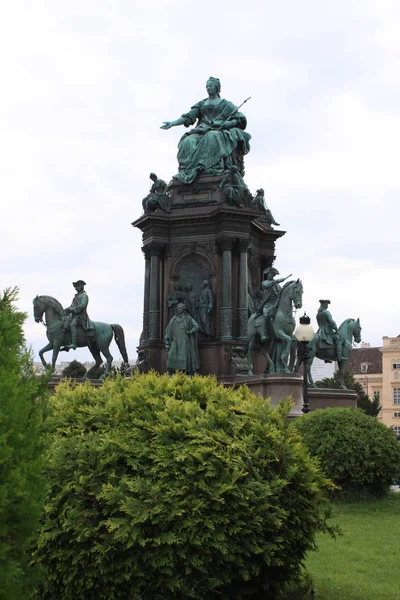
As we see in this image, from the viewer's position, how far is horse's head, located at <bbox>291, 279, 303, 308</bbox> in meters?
25.0

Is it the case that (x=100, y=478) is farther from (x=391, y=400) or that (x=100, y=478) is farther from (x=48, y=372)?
(x=391, y=400)

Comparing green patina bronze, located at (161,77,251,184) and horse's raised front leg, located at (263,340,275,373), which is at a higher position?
green patina bronze, located at (161,77,251,184)

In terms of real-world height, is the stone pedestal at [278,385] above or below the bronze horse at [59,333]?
below

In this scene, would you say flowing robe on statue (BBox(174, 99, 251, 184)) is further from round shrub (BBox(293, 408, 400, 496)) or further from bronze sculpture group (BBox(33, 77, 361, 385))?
round shrub (BBox(293, 408, 400, 496))

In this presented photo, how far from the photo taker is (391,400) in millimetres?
107375

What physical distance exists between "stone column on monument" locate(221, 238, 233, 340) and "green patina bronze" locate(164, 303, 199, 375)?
1057 millimetres

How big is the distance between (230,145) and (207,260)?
4157mm

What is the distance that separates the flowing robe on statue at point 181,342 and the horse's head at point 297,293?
11.0ft

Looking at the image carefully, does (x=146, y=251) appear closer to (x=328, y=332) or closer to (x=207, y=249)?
(x=207, y=249)

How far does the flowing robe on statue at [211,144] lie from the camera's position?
2902 centimetres

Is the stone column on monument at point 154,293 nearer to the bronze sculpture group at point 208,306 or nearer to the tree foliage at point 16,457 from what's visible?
the bronze sculpture group at point 208,306

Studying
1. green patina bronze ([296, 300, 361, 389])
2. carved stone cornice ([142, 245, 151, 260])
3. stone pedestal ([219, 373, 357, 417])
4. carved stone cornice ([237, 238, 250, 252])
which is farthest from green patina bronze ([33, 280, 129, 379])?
green patina bronze ([296, 300, 361, 389])

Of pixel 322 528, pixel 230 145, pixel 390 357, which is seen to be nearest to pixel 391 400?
pixel 390 357

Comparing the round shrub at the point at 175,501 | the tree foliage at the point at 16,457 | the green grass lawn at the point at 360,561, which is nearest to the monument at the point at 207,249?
the green grass lawn at the point at 360,561
